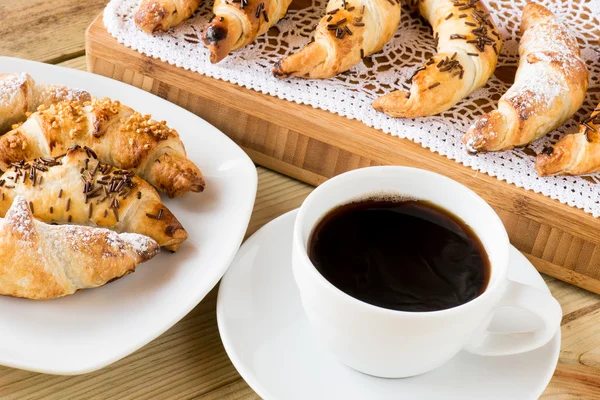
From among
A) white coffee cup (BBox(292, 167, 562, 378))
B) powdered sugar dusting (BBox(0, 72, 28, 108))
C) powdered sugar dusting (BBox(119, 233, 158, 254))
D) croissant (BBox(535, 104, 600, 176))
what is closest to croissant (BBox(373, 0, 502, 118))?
croissant (BBox(535, 104, 600, 176))

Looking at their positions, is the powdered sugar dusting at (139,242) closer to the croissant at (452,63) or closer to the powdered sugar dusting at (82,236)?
the powdered sugar dusting at (82,236)

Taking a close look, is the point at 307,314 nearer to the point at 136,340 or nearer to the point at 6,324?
the point at 136,340

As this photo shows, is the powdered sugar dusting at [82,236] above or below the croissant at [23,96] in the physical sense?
below

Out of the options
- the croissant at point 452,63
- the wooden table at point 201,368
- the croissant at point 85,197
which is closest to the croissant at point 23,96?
the croissant at point 85,197

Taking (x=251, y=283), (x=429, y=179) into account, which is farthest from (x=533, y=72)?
(x=251, y=283)

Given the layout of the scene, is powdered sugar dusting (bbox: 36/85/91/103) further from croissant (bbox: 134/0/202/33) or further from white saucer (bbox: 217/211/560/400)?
white saucer (bbox: 217/211/560/400)

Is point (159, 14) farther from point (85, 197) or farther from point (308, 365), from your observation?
point (308, 365)
